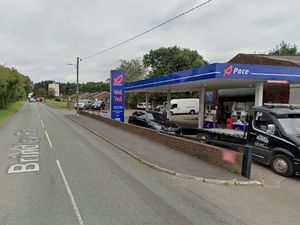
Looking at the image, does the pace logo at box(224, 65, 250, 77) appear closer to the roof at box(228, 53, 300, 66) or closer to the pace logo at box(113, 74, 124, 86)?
the roof at box(228, 53, 300, 66)

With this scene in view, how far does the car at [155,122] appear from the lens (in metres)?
17.4

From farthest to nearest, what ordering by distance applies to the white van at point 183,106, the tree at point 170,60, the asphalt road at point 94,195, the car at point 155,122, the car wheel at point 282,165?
the tree at point 170,60 → the white van at point 183,106 → the car at point 155,122 → the car wheel at point 282,165 → the asphalt road at point 94,195

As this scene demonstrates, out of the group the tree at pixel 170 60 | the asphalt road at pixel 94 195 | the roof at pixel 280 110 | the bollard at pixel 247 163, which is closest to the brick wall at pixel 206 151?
the bollard at pixel 247 163

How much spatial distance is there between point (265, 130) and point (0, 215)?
829 cm

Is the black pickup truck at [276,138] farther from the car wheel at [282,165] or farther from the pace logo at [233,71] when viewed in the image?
the pace logo at [233,71]

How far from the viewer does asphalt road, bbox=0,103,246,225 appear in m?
5.07

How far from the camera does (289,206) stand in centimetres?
611

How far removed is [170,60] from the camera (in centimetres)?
6681

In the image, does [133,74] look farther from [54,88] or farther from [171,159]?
[54,88]

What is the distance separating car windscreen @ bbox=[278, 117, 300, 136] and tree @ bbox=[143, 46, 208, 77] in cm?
5406

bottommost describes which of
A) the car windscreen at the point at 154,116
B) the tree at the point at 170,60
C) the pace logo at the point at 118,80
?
the car windscreen at the point at 154,116

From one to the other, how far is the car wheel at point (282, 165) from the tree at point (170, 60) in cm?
5468

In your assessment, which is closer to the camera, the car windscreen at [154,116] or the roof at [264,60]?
the car windscreen at [154,116]

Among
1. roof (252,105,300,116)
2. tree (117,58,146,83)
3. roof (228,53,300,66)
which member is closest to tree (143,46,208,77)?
tree (117,58,146,83)
